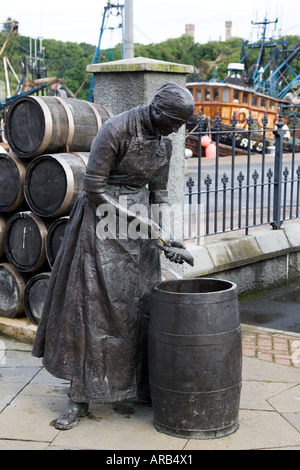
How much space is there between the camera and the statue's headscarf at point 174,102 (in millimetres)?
4191

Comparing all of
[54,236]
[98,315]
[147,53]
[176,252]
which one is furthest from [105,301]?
[147,53]

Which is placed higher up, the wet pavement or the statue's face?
the statue's face

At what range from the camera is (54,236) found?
6.13 metres

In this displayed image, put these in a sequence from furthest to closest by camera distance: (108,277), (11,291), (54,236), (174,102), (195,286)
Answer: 1. (11,291)
2. (54,236)
3. (195,286)
4. (108,277)
5. (174,102)

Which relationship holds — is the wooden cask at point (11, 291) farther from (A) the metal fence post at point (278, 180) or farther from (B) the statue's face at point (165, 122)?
(A) the metal fence post at point (278, 180)

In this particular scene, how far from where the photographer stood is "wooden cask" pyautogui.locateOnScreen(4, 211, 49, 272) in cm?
624

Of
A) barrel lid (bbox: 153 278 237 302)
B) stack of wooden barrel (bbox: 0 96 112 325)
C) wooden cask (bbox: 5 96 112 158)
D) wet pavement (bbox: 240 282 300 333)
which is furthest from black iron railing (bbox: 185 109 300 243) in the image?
barrel lid (bbox: 153 278 237 302)

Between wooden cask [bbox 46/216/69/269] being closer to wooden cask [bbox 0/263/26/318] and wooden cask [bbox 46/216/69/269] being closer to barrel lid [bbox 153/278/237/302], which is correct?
wooden cask [bbox 0/263/26/318]

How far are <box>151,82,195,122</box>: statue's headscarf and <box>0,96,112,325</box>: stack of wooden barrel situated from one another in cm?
183

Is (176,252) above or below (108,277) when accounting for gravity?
above

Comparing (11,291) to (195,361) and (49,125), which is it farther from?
(195,361)

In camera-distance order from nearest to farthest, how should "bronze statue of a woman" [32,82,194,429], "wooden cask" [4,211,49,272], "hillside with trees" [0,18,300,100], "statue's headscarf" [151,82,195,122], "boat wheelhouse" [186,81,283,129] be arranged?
"statue's headscarf" [151,82,195,122], "bronze statue of a woman" [32,82,194,429], "wooden cask" [4,211,49,272], "boat wheelhouse" [186,81,283,129], "hillside with trees" [0,18,300,100]

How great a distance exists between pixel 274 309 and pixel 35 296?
120 inches

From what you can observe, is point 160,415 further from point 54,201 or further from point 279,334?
point 279,334
